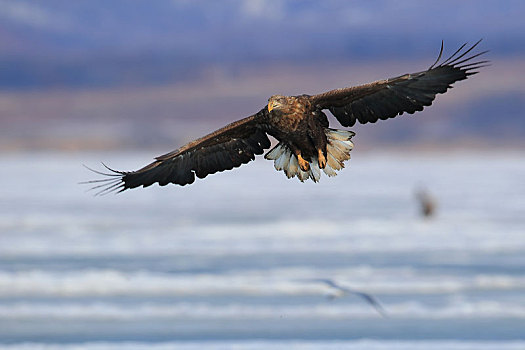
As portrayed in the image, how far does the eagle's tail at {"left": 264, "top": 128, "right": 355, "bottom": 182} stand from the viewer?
679 cm

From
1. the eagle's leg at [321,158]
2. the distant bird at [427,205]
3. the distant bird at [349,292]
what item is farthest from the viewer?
the distant bird at [427,205]

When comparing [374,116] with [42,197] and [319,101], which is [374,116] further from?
[42,197]

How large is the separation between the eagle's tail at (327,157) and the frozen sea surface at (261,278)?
4.95 metres

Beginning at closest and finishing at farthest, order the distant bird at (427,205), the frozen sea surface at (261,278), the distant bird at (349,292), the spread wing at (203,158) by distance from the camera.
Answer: the spread wing at (203,158)
the frozen sea surface at (261,278)
the distant bird at (349,292)
the distant bird at (427,205)

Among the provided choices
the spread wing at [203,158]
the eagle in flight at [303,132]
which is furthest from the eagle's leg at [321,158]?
the spread wing at [203,158]

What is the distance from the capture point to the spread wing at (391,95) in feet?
22.3

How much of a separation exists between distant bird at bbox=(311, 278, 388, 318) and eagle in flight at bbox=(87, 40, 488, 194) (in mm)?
6291

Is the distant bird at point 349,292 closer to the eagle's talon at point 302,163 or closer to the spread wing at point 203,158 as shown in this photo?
the spread wing at point 203,158

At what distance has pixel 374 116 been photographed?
712cm

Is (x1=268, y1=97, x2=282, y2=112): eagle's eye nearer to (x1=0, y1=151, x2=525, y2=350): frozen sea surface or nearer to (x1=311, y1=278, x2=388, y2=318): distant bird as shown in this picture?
(x1=0, y1=151, x2=525, y2=350): frozen sea surface

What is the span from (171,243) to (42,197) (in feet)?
67.7

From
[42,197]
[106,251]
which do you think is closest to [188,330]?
[106,251]

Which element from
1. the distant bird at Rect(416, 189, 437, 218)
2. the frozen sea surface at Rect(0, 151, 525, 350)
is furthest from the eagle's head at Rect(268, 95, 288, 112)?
the distant bird at Rect(416, 189, 437, 218)

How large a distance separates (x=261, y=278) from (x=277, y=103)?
9658 millimetres
